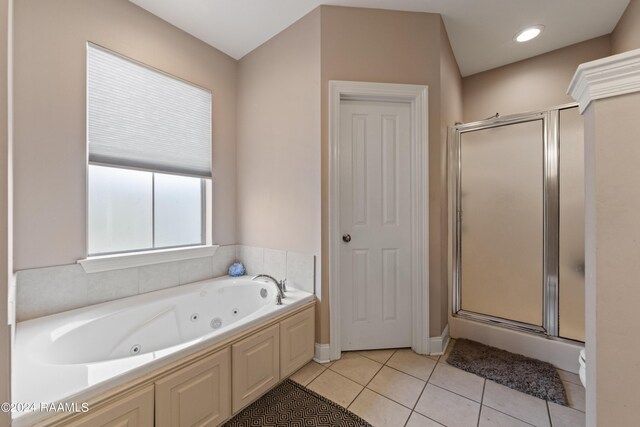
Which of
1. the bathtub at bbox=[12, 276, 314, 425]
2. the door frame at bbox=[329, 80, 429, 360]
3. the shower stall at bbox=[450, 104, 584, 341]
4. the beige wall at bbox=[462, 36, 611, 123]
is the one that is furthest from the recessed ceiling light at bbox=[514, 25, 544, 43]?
the bathtub at bbox=[12, 276, 314, 425]

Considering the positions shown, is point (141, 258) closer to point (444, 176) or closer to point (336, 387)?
point (336, 387)

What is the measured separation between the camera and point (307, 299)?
1891mm

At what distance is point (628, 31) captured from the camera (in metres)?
1.86

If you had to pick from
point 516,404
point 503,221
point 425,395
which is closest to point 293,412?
point 425,395

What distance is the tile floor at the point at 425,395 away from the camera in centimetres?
138

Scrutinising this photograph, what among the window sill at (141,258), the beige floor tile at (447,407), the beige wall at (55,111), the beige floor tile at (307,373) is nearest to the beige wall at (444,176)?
the beige floor tile at (447,407)

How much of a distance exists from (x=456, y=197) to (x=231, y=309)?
2.29 metres

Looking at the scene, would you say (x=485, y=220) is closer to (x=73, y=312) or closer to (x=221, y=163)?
(x=221, y=163)

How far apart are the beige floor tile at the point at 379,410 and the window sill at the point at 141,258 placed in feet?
5.57

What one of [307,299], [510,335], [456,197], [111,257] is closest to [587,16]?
[456,197]

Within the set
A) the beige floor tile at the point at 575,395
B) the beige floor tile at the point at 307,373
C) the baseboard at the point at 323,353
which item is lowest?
the beige floor tile at the point at 307,373

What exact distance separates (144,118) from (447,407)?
2.86 metres

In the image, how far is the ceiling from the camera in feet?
6.11

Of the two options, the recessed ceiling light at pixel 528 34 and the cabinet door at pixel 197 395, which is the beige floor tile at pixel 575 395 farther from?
the recessed ceiling light at pixel 528 34
